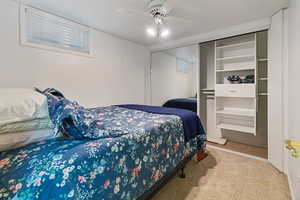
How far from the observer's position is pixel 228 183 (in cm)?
175

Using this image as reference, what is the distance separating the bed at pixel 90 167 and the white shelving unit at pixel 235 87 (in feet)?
6.52

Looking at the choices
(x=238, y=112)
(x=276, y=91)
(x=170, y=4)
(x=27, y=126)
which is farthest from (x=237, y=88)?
(x=27, y=126)

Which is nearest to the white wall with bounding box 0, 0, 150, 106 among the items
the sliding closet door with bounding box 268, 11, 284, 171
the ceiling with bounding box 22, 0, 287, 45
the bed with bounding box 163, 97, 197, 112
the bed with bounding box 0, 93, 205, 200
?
the ceiling with bounding box 22, 0, 287, 45

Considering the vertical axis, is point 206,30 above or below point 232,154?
above

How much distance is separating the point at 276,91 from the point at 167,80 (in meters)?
2.79

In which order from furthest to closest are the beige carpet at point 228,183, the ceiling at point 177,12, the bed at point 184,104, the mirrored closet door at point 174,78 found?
the mirrored closet door at point 174,78, the bed at point 184,104, the ceiling at point 177,12, the beige carpet at point 228,183

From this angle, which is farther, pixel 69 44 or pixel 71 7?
pixel 69 44

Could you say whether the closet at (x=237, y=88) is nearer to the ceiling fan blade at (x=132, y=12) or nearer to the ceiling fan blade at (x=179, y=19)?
the ceiling fan blade at (x=179, y=19)

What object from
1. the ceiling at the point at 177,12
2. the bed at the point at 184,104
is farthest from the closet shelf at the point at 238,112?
the ceiling at the point at 177,12

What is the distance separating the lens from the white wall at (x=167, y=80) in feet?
13.3

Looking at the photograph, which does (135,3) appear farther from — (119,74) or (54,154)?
(54,154)

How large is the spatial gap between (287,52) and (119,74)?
284 centimetres

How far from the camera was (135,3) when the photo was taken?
1.82m

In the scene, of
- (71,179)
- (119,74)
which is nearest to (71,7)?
(119,74)
